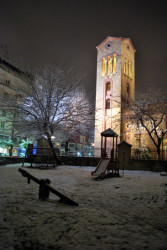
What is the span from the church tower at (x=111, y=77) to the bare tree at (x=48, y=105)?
1999 centimetres

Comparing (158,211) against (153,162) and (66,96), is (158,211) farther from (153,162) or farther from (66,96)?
(66,96)

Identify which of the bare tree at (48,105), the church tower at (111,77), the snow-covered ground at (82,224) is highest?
the church tower at (111,77)

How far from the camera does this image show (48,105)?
17328 mm

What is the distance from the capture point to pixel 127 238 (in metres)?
2.65

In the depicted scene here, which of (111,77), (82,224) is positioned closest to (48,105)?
(82,224)

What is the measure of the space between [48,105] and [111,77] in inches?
1093

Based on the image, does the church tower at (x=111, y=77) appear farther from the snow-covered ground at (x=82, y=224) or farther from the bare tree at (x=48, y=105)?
the snow-covered ground at (x=82, y=224)

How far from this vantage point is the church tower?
39.8 metres

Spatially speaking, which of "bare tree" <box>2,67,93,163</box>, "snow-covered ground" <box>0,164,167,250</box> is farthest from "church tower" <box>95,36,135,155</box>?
"snow-covered ground" <box>0,164,167,250</box>

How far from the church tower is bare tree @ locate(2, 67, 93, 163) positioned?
1999 centimetres

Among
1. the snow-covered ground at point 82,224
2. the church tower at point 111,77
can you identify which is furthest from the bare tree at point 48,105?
the church tower at point 111,77

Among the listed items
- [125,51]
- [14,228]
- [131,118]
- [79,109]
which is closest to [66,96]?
[79,109]

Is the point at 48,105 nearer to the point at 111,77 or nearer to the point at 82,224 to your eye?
the point at 82,224

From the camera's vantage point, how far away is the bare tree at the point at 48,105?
1734 cm
